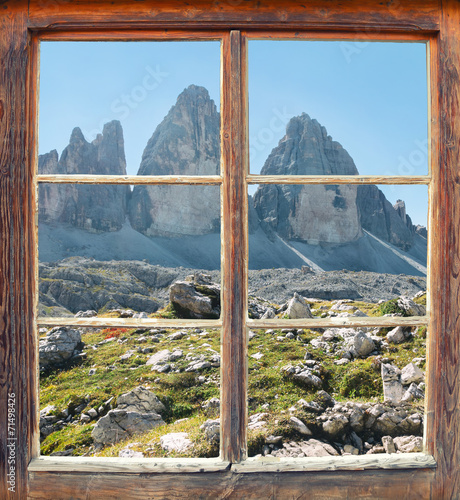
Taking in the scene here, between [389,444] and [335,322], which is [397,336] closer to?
[389,444]

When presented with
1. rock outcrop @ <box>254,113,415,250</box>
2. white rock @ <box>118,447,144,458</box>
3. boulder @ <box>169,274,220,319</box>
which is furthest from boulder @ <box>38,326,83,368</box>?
rock outcrop @ <box>254,113,415,250</box>

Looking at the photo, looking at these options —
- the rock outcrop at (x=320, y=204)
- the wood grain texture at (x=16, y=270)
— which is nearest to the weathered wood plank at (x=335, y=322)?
the wood grain texture at (x=16, y=270)

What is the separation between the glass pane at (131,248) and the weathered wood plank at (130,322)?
2.14 m

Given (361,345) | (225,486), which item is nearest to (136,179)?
(225,486)

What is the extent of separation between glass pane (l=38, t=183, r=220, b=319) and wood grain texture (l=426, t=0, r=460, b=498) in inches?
96.1

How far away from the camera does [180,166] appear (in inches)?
207

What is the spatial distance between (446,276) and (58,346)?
5.34 metres

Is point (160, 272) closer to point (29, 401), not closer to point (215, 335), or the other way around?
point (215, 335)

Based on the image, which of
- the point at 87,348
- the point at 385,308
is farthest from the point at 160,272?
the point at 385,308

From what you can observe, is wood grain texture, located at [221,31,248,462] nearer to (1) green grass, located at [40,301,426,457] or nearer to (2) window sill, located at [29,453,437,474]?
(2) window sill, located at [29,453,437,474]

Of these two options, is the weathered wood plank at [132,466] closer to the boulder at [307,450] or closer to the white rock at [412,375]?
the boulder at [307,450]

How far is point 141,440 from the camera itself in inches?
105

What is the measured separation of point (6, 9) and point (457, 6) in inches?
63.6

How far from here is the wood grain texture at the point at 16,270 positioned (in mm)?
1159
